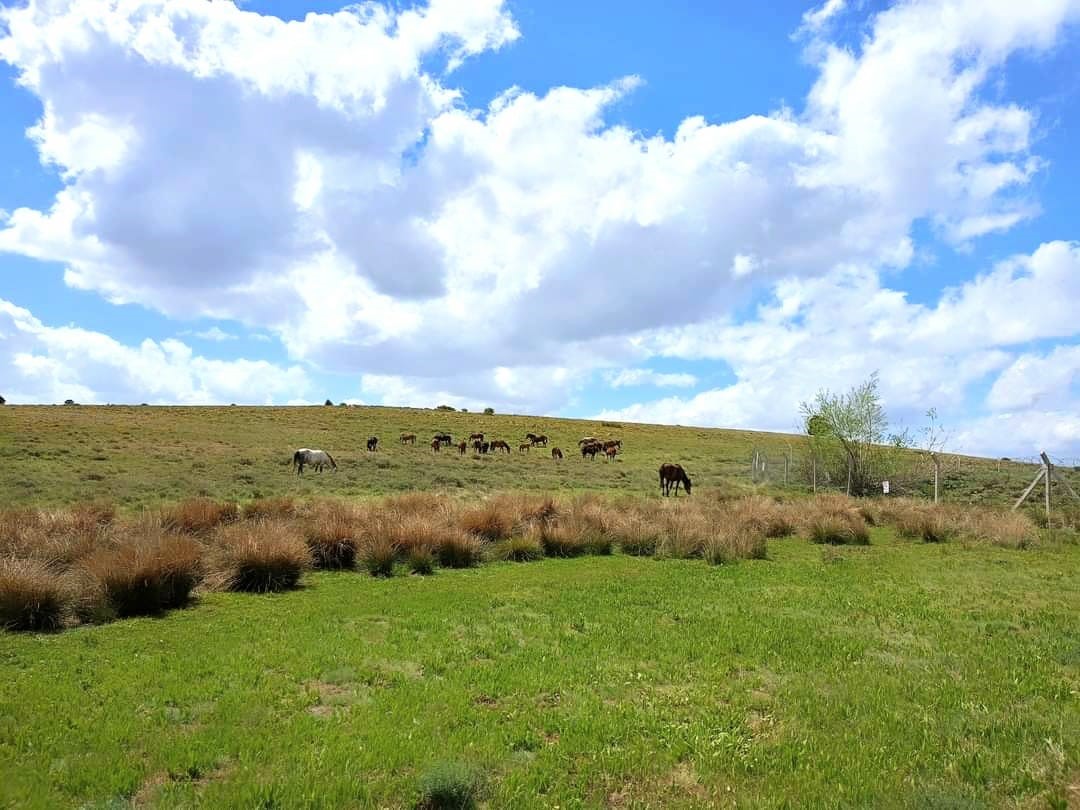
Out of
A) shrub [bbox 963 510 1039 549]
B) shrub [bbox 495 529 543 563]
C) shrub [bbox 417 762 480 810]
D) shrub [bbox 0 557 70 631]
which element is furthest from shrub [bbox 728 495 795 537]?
shrub [bbox 417 762 480 810]

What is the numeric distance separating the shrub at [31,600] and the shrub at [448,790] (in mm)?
7156

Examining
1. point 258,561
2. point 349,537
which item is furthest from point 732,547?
point 258,561

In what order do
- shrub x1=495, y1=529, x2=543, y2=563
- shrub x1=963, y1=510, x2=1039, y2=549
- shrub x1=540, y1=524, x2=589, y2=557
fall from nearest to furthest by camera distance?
shrub x1=495, y1=529, x2=543, y2=563 < shrub x1=540, y1=524, x2=589, y2=557 < shrub x1=963, y1=510, x2=1039, y2=549

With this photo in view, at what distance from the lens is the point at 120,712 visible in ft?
20.9

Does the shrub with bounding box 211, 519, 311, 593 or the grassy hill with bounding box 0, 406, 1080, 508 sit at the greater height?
the grassy hill with bounding box 0, 406, 1080, 508

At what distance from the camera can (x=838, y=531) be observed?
19.7 m

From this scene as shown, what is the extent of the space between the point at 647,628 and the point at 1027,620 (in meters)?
5.39

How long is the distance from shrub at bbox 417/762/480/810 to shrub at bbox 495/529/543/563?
1120 cm

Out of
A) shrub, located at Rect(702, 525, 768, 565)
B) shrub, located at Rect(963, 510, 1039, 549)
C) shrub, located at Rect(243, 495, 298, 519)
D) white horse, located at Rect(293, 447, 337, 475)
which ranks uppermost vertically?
white horse, located at Rect(293, 447, 337, 475)

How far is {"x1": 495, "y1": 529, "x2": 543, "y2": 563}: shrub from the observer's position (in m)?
16.4

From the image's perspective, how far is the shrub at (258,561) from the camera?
12359mm

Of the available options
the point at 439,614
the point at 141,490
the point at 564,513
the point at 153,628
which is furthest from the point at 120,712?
the point at 141,490

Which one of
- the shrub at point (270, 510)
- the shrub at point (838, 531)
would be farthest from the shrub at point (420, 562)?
the shrub at point (838, 531)

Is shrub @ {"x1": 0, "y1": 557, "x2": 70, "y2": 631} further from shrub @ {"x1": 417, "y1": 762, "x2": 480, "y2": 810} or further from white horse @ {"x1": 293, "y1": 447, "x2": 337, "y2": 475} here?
white horse @ {"x1": 293, "y1": 447, "x2": 337, "y2": 475}
